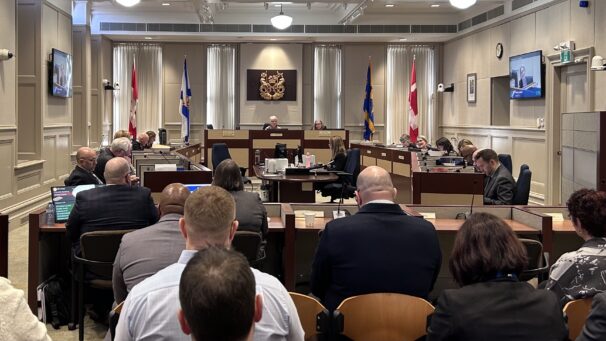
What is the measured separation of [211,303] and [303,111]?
50.3 feet

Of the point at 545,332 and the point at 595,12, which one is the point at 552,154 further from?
the point at 545,332

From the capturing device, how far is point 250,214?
433 centimetres

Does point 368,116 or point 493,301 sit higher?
point 368,116

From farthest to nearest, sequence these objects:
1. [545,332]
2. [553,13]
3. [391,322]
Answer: [553,13] < [391,322] < [545,332]

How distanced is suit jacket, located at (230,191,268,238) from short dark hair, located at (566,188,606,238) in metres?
1.99

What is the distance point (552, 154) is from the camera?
418 inches

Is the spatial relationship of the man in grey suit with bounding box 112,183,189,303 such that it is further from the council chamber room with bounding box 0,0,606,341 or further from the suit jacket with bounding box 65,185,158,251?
the suit jacket with bounding box 65,185,158,251

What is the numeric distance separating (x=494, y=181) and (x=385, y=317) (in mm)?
4180

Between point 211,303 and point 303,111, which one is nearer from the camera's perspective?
point 211,303

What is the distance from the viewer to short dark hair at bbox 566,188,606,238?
2.94 meters

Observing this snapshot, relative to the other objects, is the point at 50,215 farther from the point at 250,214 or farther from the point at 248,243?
the point at 248,243

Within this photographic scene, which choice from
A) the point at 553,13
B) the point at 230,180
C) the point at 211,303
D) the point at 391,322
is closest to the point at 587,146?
the point at 553,13

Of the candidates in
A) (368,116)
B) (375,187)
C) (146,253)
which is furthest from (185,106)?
(146,253)

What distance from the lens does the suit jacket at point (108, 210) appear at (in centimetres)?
427
